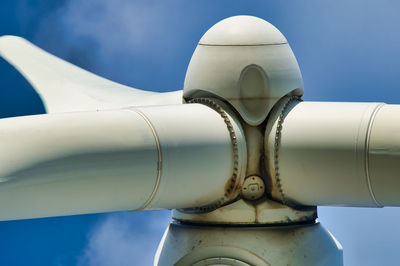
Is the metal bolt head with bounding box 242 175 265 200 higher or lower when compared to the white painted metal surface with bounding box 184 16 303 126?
lower

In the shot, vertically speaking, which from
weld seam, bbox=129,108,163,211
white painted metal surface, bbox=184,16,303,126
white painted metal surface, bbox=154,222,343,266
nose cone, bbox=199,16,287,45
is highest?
nose cone, bbox=199,16,287,45

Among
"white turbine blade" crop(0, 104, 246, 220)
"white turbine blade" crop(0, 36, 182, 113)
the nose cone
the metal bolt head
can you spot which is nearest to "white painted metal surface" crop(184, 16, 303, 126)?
the nose cone

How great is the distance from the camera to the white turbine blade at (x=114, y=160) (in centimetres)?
390

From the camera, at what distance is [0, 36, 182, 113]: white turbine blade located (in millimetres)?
5375

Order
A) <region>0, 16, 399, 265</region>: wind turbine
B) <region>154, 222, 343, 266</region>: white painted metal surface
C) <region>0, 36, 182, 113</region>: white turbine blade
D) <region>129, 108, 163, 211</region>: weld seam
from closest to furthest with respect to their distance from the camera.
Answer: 1. <region>0, 16, 399, 265</region>: wind turbine
2. <region>129, 108, 163, 211</region>: weld seam
3. <region>154, 222, 343, 266</region>: white painted metal surface
4. <region>0, 36, 182, 113</region>: white turbine blade

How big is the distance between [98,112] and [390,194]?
4.01 feet

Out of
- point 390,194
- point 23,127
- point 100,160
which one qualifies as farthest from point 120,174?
point 390,194

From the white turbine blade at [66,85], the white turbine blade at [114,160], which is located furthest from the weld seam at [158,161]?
the white turbine blade at [66,85]

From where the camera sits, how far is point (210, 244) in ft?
15.4

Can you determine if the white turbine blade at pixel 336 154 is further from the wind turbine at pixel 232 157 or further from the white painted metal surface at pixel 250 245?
the white painted metal surface at pixel 250 245

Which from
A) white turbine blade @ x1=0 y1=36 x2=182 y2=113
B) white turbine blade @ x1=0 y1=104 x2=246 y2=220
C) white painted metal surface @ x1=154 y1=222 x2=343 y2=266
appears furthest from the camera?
white turbine blade @ x1=0 y1=36 x2=182 y2=113

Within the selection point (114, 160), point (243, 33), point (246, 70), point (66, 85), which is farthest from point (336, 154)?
point (66, 85)

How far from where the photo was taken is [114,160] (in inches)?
162

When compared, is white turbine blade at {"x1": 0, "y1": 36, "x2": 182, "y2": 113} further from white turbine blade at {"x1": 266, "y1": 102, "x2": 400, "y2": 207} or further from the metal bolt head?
white turbine blade at {"x1": 266, "y1": 102, "x2": 400, "y2": 207}
